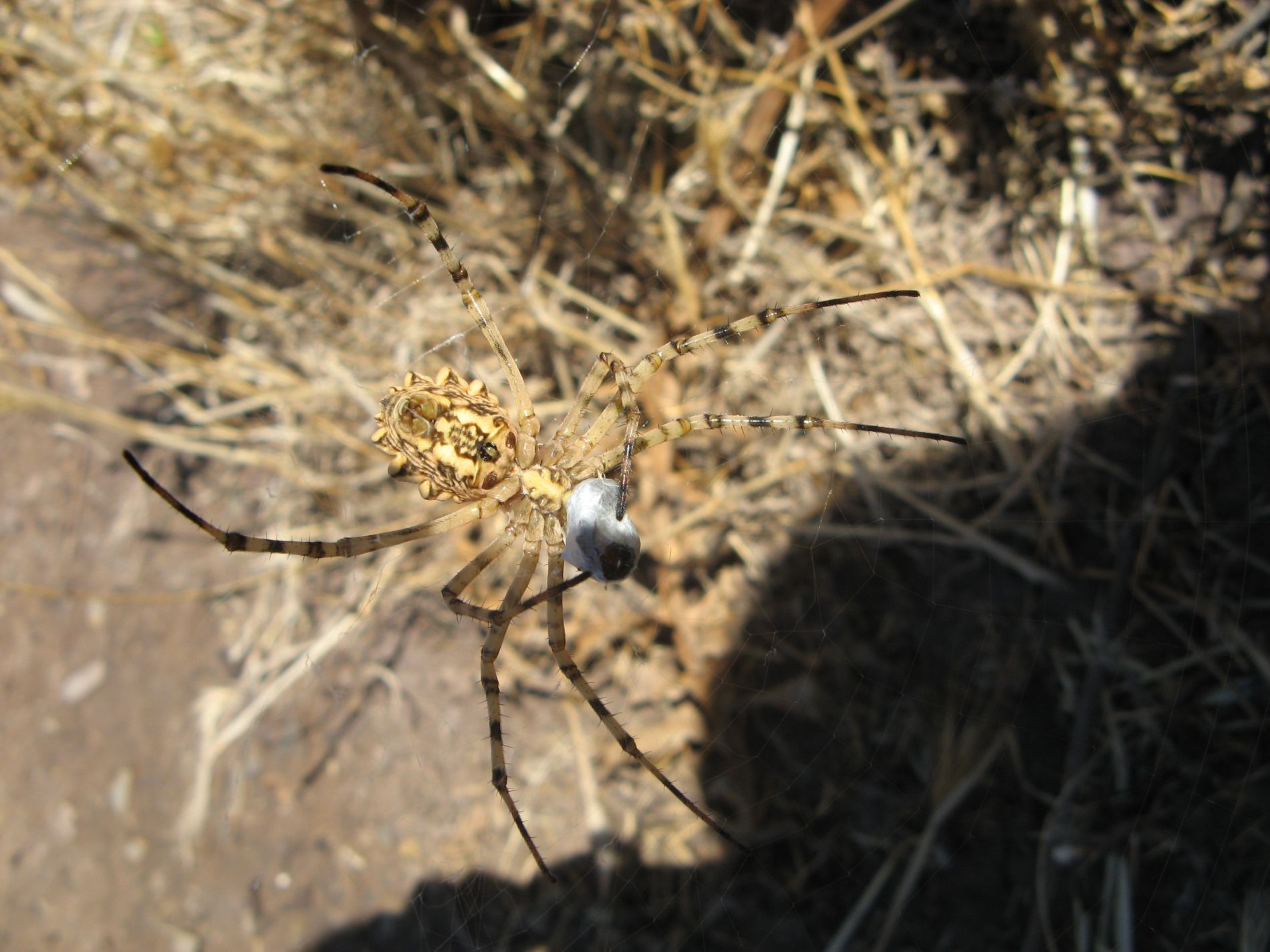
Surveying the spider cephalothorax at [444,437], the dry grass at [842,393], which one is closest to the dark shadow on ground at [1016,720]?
the dry grass at [842,393]

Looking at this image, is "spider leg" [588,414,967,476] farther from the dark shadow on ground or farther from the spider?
the dark shadow on ground

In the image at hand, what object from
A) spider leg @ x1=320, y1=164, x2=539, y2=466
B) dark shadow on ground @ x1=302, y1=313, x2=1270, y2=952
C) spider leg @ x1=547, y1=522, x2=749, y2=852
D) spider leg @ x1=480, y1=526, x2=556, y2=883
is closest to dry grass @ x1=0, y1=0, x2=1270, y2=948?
dark shadow on ground @ x1=302, y1=313, x2=1270, y2=952

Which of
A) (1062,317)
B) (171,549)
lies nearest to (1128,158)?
(1062,317)

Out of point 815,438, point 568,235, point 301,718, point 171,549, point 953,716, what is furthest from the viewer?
point 171,549

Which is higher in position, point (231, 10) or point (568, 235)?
point (231, 10)

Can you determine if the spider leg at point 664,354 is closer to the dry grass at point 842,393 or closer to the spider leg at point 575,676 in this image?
the spider leg at point 575,676

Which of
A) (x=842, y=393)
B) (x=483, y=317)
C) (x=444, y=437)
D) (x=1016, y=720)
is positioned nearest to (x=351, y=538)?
(x=444, y=437)

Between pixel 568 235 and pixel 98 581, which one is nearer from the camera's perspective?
pixel 568 235

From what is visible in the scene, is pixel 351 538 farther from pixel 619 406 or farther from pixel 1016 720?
pixel 1016 720

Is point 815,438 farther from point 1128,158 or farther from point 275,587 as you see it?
point 275,587
